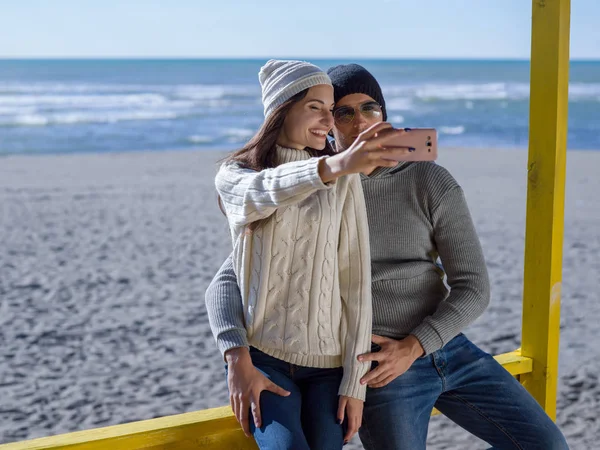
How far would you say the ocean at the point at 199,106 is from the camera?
717 inches

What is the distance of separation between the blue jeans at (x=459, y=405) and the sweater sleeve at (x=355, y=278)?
0.39 ft

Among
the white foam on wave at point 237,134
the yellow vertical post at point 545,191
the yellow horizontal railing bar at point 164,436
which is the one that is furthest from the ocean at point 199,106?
the yellow horizontal railing bar at point 164,436

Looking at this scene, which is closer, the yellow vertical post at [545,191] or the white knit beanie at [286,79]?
the white knit beanie at [286,79]

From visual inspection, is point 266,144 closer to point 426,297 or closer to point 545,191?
point 426,297

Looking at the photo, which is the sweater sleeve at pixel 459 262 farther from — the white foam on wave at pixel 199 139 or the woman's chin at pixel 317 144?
the white foam on wave at pixel 199 139

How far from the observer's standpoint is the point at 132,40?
4034 cm

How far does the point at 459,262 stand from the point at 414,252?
0.13 meters

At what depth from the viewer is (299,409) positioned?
188 centimetres

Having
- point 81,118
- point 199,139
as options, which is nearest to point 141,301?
point 199,139

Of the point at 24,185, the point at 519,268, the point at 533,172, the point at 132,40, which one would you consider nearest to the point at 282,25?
the point at 132,40

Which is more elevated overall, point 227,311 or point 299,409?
point 227,311

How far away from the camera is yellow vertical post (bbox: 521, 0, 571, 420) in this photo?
7.87ft

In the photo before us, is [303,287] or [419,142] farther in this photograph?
[303,287]

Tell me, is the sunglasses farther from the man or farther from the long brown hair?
the long brown hair
